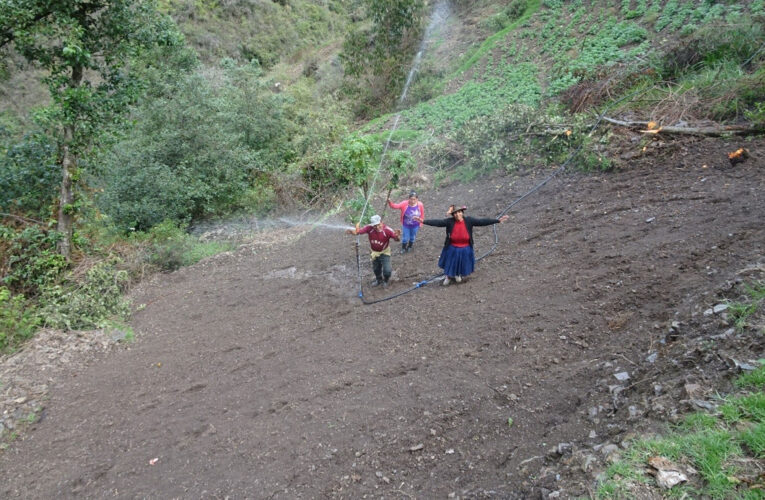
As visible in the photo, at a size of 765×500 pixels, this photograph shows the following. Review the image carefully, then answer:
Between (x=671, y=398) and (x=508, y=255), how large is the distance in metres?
4.74

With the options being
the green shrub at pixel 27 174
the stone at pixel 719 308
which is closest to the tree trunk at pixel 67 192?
the green shrub at pixel 27 174

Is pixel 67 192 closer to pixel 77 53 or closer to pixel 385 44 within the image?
pixel 77 53

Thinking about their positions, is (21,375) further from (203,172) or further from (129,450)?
(203,172)

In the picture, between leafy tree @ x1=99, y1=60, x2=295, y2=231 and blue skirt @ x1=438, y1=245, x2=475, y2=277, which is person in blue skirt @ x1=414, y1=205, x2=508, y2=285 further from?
leafy tree @ x1=99, y1=60, x2=295, y2=231

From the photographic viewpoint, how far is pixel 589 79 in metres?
12.8

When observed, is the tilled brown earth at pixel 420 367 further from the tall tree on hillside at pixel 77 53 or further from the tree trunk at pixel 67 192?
the tall tree on hillside at pixel 77 53

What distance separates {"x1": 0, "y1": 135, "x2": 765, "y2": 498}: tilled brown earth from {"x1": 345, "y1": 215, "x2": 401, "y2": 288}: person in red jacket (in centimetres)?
35

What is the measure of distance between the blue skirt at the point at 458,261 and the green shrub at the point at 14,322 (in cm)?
734

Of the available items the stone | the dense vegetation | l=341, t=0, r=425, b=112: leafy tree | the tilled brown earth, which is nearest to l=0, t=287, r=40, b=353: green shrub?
the dense vegetation

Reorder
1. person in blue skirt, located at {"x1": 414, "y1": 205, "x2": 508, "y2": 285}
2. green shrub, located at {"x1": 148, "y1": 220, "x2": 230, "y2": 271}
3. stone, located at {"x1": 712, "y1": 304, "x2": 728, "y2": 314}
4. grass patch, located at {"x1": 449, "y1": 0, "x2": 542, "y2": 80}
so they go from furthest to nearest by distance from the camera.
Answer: grass patch, located at {"x1": 449, "y1": 0, "x2": 542, "y2": 80} < green shrub, located at {"x1": 148, "y1": 220, "x2": 230, "y2": 271} < person in blue skirt, located at {"x1": 414, "y1": 205, "x2": 508, "y2": 285} < stone, located at {"x1": 712, "y1": 304, "x2": 728, "y2": 314}

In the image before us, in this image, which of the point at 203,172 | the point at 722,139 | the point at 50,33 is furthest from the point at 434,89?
the point at 50,33

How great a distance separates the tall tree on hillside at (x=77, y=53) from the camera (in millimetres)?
8859

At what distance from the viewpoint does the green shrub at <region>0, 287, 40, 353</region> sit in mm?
7719

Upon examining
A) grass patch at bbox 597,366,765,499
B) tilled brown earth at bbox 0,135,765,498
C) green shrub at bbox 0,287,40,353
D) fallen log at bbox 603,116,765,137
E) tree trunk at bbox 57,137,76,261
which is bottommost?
tilled brown earth at bbox 0,135,765,498
